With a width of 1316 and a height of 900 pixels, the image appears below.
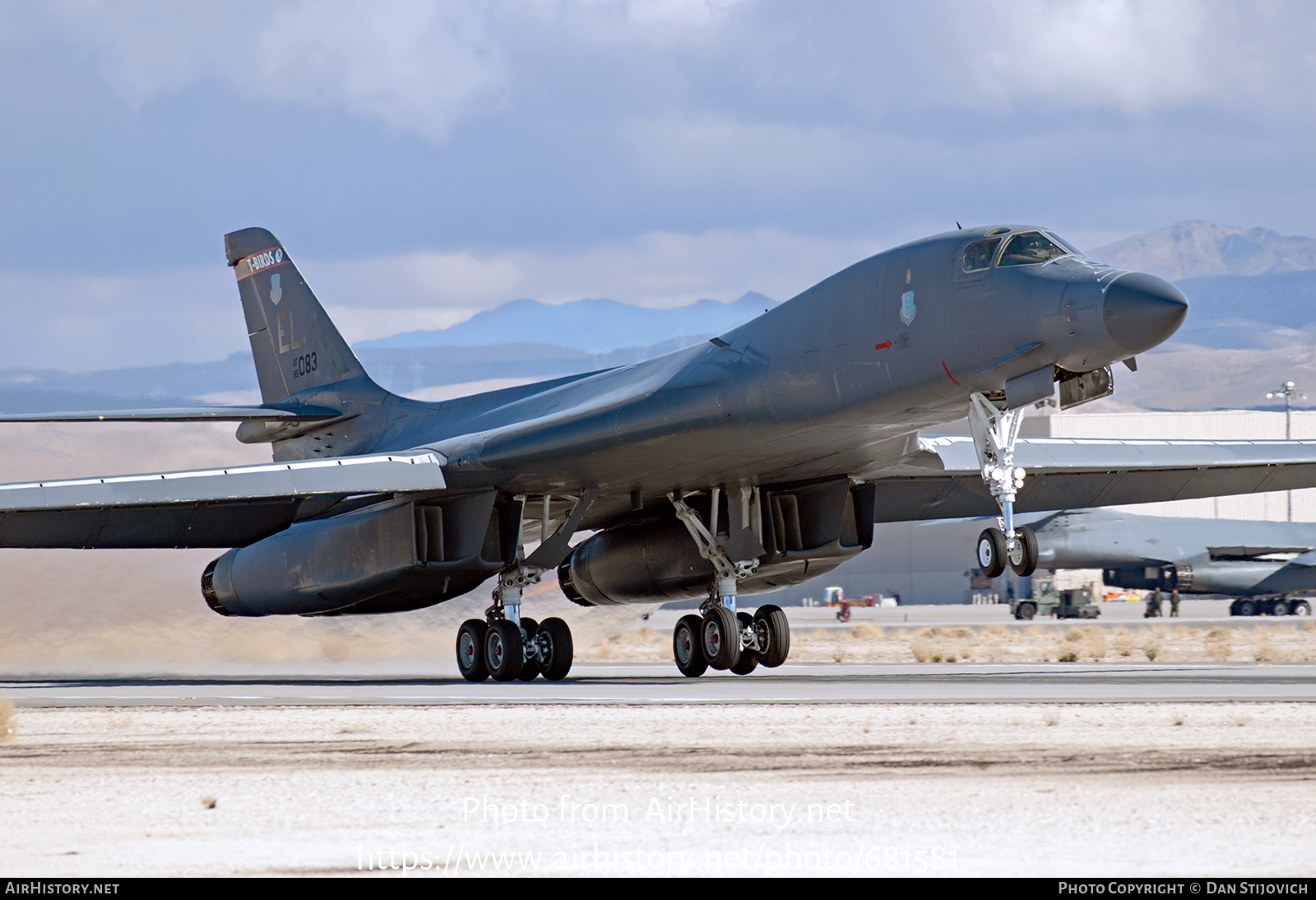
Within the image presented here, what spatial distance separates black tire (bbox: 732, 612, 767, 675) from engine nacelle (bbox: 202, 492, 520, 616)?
9.76 ft

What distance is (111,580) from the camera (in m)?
22.3

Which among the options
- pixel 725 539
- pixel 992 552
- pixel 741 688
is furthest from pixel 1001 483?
pixel 725 539

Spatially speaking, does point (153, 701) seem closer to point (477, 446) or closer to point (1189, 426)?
point (477, 446)

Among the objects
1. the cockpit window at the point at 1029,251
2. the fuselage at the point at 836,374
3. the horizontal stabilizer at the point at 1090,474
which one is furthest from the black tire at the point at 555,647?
the cockpit window at the point at 1029,251

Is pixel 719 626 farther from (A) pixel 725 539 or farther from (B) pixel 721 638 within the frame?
(A) pixel 725 539

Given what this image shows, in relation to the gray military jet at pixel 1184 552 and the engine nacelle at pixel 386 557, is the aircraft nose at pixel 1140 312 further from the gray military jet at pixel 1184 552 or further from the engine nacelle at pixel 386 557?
the gray military jet at pixel 1184 552

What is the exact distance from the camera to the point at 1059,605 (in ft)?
165

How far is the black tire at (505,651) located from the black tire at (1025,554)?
286 inches

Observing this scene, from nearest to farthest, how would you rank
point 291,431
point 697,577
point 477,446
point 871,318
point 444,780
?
point 444,780 < point 871,318 < point 477,446 < point 697,577 < point 291,431

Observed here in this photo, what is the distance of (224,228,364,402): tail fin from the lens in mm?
22328

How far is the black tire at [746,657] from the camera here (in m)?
17.8

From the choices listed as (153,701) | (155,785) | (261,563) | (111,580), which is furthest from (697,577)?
(155,785)
